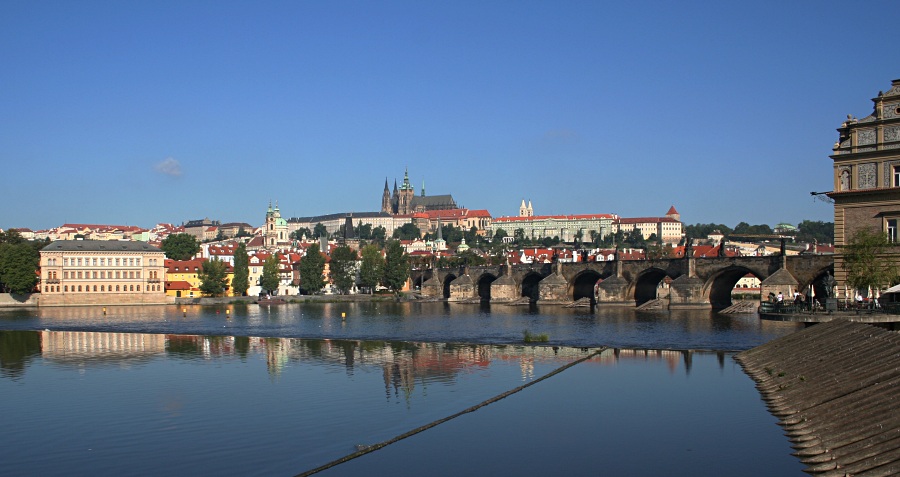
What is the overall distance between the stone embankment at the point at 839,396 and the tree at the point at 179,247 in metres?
111

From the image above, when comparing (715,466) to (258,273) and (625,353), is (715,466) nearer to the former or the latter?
(625,353)

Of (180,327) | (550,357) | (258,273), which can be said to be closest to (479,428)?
(550,357)

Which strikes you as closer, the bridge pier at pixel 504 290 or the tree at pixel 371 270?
the bridge pier at pixel 504 290

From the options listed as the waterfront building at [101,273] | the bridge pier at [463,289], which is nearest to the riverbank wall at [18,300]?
the waterfront building at [101,273]

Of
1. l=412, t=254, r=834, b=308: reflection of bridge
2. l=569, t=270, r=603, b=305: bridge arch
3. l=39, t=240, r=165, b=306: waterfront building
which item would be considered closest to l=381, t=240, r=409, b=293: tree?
l=412, t=254, r=834, b=308: reflection of bridge

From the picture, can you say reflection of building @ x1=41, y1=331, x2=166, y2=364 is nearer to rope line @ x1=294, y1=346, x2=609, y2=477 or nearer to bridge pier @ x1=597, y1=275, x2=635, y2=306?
rope line @ x1=294, y1=346, x2=609, y2=477

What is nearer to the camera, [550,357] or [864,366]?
[864,366]

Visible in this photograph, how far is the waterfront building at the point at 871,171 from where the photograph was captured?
42.2 meters

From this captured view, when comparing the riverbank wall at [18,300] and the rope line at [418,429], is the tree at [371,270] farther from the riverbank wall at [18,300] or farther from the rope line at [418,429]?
the rope line at [418,429]

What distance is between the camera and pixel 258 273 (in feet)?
418

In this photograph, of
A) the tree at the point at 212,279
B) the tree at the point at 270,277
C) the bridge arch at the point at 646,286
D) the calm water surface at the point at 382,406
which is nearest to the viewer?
the calm water surface at the point at 382,406

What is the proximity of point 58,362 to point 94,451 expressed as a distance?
20.0 metres

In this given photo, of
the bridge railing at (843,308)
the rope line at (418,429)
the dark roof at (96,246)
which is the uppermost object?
the dark roof at (96,246)

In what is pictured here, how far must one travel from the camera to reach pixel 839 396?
21.8 metres
